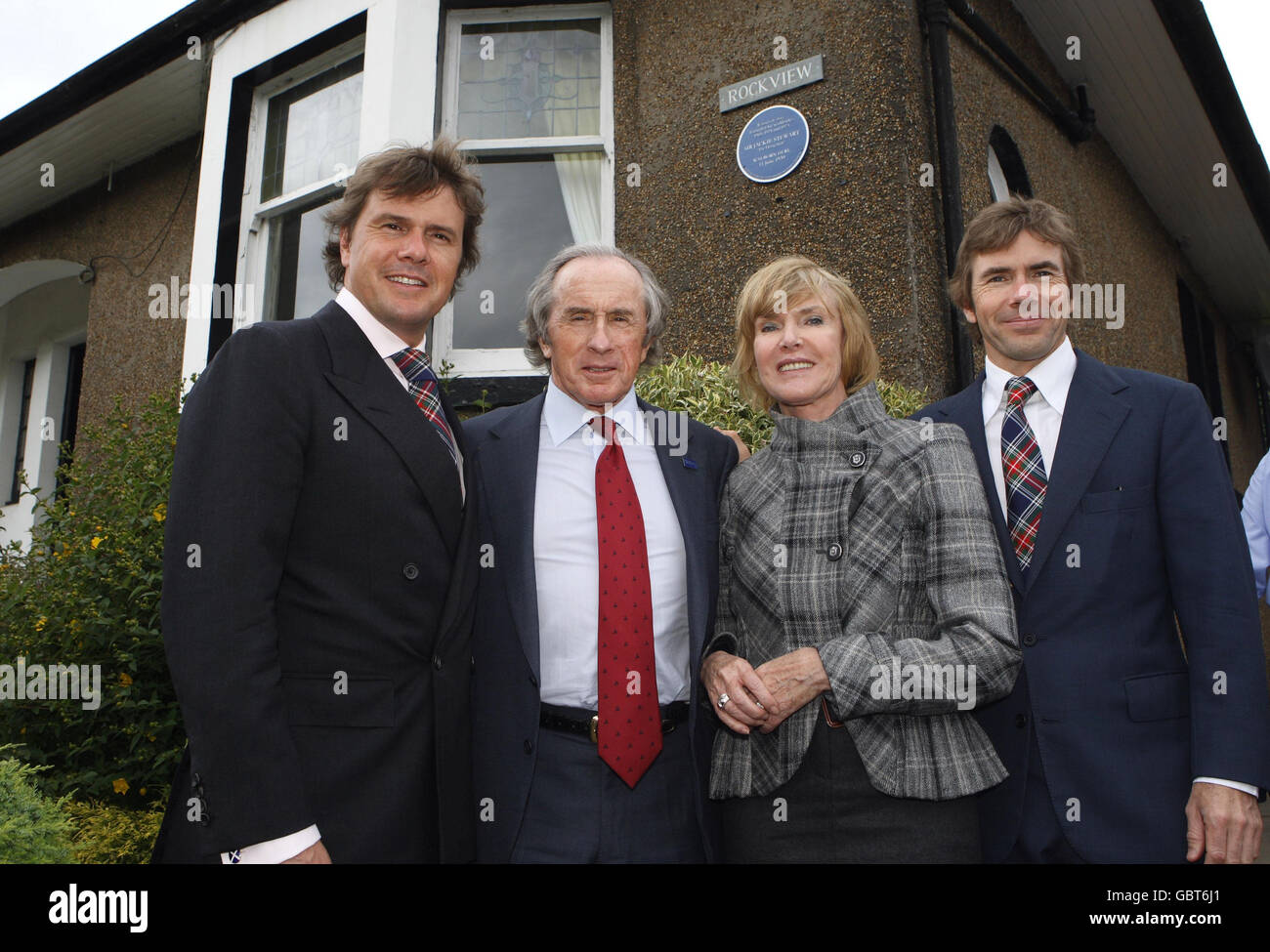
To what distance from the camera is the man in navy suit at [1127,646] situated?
208cm

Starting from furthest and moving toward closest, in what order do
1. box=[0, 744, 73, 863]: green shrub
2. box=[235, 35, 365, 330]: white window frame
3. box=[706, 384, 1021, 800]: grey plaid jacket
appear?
box=[235, 35, 365, 330]: white window frame
box=[0, 744, 73, 863]: green shrub
box=[706, 384, 1021, 800]: grey plaid jacket

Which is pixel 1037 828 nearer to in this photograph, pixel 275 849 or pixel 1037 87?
pixel 275 849

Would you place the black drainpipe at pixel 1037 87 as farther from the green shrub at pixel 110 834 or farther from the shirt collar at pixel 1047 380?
the green shrub at pixel 110 834

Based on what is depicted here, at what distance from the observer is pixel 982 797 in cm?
227

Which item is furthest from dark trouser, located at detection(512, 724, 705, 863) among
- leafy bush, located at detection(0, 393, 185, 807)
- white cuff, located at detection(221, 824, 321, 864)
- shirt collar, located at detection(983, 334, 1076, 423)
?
leafy bush, located at detection(0, 393, 185, 807)

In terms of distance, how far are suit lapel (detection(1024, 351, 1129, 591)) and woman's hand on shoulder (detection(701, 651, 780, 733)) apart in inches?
27.6

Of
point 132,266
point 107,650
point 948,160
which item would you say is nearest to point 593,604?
point 107,650

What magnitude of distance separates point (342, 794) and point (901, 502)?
135 centimetres

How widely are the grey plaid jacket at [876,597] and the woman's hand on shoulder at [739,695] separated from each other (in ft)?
0.37

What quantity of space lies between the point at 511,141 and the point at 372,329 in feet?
14.2

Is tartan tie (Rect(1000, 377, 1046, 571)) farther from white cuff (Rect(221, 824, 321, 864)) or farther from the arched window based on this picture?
the arched window

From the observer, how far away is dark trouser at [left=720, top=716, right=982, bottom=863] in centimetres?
203
